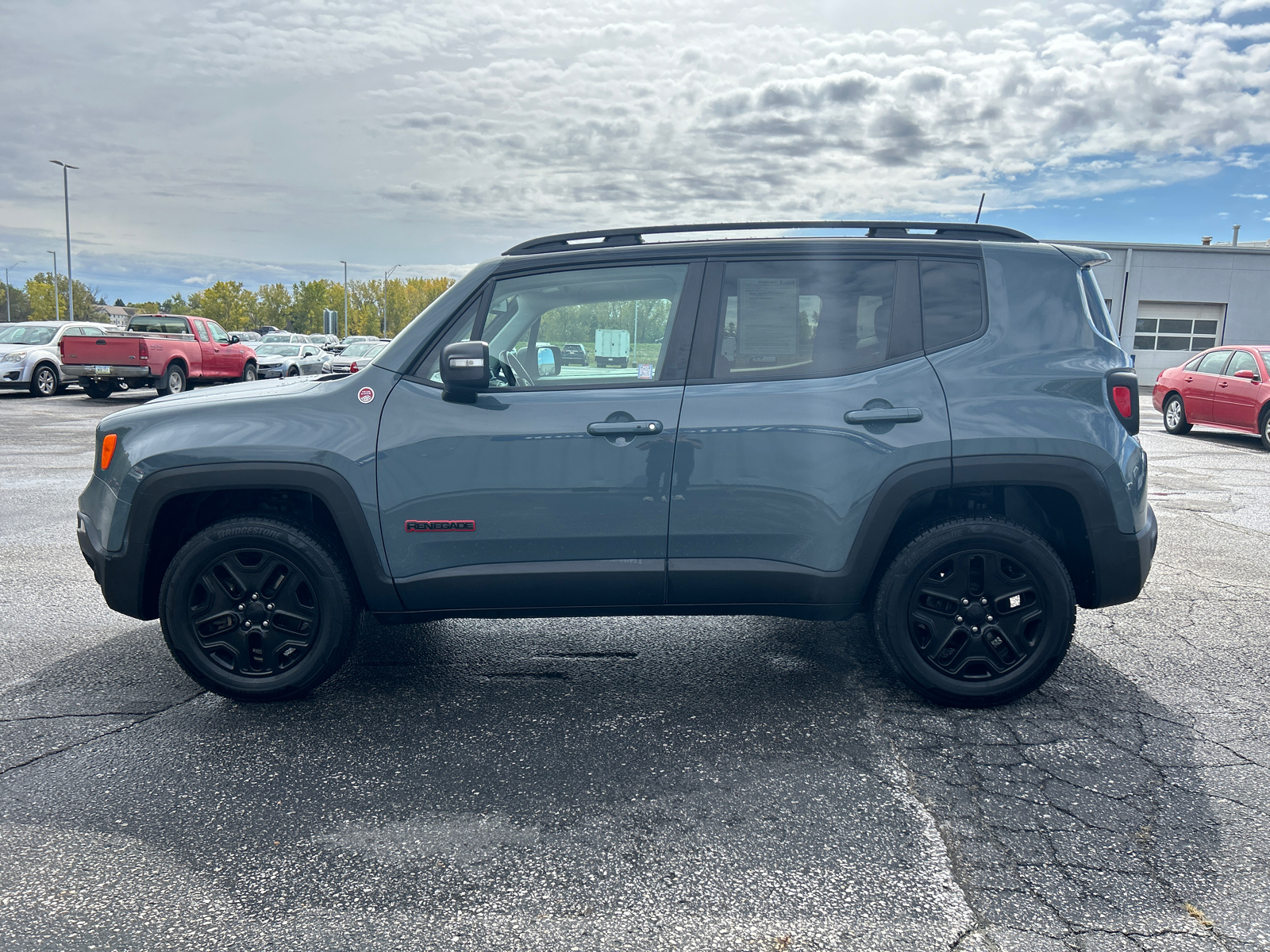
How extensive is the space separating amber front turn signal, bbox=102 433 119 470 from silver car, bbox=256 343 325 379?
968 inches

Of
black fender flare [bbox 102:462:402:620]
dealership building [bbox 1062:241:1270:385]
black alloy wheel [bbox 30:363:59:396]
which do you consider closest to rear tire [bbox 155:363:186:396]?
black alloy wheel [bbox 30:363:59:396]

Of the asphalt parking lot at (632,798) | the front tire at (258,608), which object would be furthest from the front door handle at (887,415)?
the front tire at (258,608)

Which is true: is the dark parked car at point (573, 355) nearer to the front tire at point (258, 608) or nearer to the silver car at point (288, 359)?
the front tire at point (258, 608)

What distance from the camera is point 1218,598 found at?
5344 mm

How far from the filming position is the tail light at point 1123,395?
3.55 metres

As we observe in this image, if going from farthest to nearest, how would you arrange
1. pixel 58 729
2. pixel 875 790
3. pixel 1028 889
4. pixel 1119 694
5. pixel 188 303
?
1. pixel 188 303
2. pixel 1119 694
3. pixel 58 729
4. pixel 875 790
5. pixel 1028 889

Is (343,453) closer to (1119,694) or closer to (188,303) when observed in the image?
(1119,694)

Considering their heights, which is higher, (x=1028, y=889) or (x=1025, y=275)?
(x=1025, y=275)

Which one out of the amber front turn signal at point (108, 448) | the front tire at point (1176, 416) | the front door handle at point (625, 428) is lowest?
the front tire at point (1176, 416)

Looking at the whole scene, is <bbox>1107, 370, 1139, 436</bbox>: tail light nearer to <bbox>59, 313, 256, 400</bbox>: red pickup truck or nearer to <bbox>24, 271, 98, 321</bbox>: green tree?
<bbox>59, 313, 256, 400</bbox>: red pickup truck

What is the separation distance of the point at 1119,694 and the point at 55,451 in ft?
41.9

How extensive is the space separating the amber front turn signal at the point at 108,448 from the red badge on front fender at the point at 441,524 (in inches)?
49.6

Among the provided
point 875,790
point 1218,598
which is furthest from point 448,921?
point 1218,598

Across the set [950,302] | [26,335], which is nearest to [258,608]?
[950,302]
